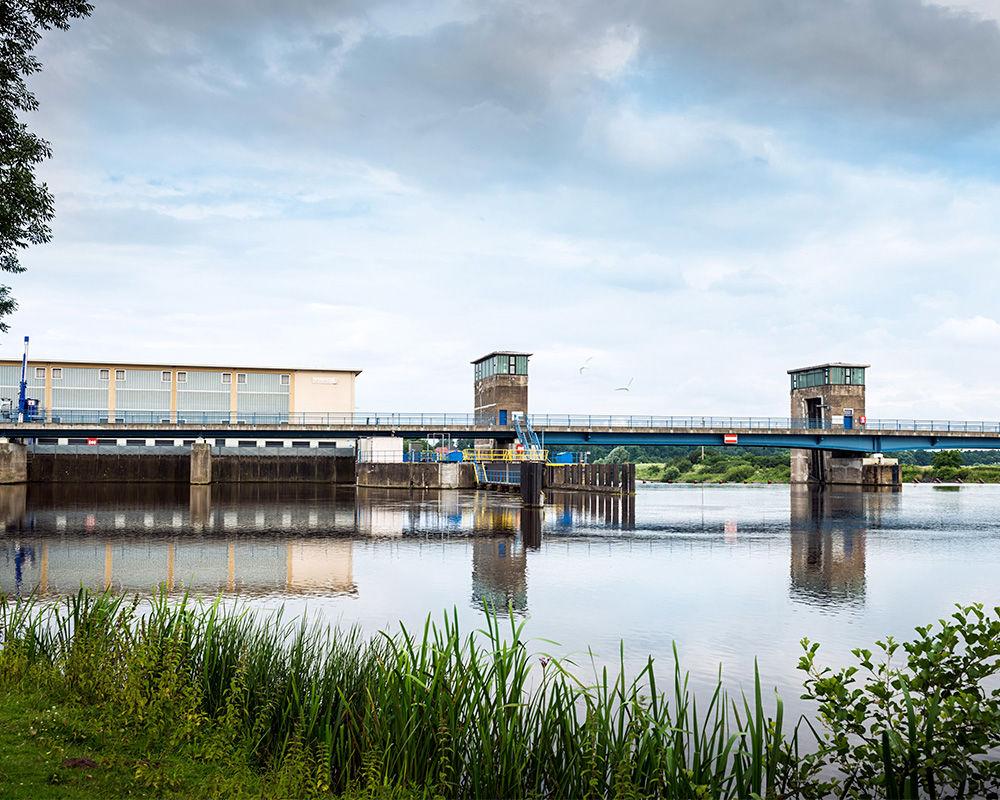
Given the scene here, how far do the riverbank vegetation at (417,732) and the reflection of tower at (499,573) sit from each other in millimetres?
6555

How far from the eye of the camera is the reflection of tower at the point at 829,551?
21234 mm

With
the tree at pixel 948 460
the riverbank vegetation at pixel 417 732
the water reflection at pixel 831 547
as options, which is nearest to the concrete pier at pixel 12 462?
the water reflection at pixel 831 547

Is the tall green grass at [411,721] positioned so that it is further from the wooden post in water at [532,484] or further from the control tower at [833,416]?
the control tower at [833,416]

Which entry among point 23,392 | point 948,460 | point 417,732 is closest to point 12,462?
point 23,392

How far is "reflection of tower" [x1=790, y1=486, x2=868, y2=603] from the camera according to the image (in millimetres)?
21234

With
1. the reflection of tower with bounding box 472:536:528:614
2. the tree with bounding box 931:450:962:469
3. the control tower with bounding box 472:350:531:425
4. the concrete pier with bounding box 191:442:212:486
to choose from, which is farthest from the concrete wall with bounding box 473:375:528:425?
the tree with bounding box 931:450:962:469

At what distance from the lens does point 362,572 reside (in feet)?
75.3

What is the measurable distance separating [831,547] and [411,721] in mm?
26441

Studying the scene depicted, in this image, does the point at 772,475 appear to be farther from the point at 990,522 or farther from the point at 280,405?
the point at 990,522

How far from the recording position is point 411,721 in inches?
306

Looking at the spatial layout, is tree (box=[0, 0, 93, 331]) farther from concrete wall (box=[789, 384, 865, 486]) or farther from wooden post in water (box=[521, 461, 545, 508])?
concrete wall (box=[789, 384, 865, 486])

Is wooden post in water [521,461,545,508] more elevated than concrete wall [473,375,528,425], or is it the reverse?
concrete wall [473,375,528,425]

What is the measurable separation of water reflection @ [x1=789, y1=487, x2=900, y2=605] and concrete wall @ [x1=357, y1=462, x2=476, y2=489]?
24.2 m

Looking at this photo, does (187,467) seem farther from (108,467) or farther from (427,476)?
(427,476)
